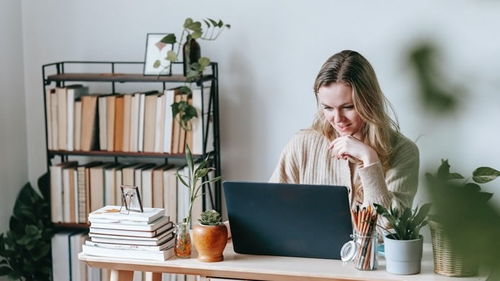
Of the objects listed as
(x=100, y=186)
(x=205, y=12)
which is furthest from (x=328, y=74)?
(x=100, y=186)

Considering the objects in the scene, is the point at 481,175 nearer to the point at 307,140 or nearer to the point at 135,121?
the point at 307,140

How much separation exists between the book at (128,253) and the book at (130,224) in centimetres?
7

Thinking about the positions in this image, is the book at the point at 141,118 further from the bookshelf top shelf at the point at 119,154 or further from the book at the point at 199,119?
the book at the point at 199,119

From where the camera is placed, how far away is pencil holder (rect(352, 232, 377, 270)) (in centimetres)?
201

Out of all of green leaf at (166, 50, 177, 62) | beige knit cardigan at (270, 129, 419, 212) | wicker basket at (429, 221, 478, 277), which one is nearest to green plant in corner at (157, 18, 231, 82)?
green leaf at (166, 50, 177, 62)

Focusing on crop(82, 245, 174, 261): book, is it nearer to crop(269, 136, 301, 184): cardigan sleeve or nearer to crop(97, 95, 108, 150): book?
crop(269, 136, 301, 184): cardigan sleeve

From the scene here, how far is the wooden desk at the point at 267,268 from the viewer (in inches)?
79.8

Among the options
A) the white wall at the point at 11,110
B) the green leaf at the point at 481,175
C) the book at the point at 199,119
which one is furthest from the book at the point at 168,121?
the green leaf at the point at 481,175

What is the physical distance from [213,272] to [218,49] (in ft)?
5.43

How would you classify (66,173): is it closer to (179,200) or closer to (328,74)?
(179,200)

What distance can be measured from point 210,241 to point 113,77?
1577 mm

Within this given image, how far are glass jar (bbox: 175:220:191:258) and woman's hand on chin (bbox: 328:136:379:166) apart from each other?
21.2 inches

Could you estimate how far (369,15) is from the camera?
3414 millimetres

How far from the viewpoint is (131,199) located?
2.28 m
